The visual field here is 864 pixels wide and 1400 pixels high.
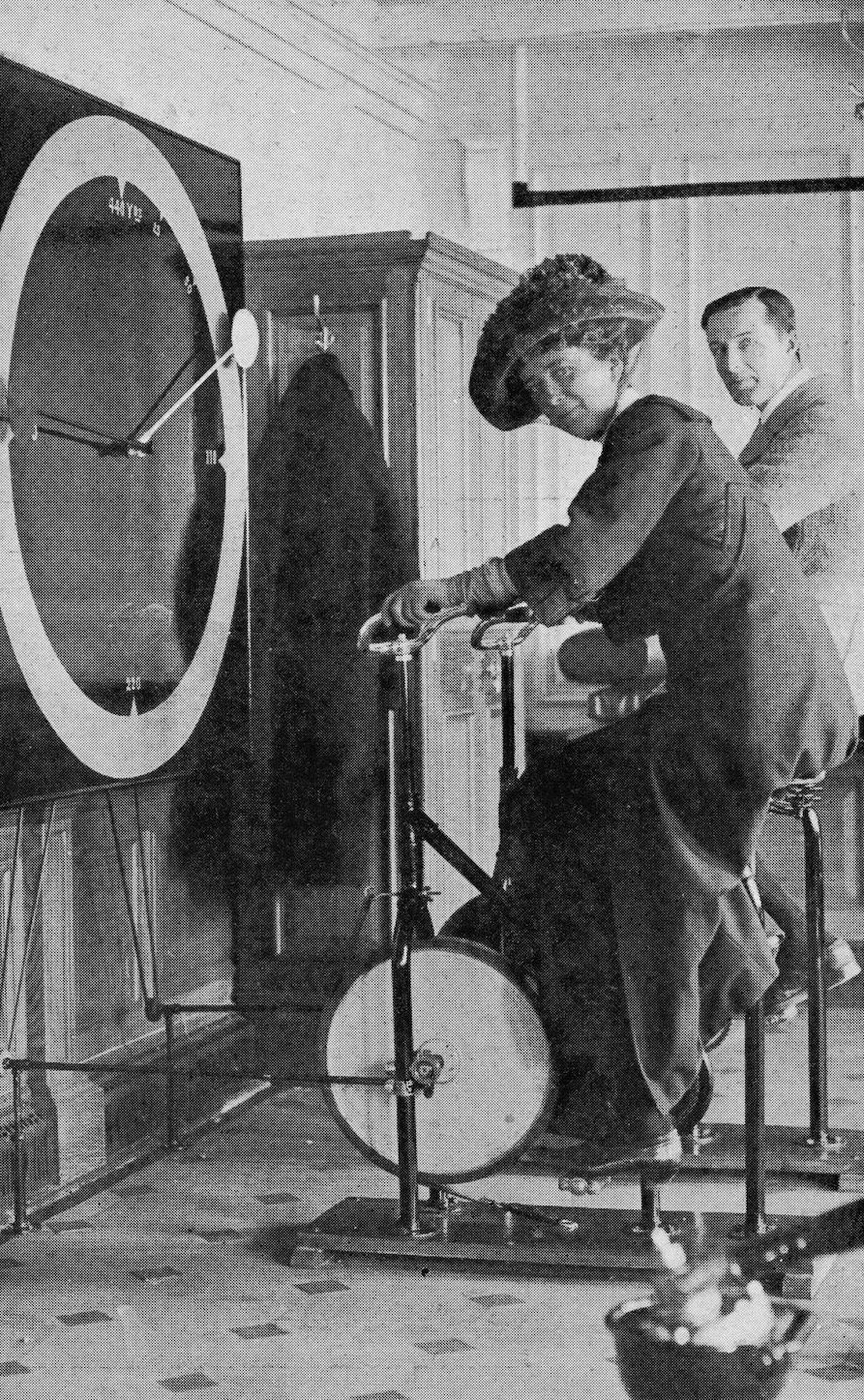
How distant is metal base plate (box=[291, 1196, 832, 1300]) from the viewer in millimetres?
3057

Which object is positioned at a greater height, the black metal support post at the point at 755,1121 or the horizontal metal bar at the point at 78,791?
the horizontal metal bar at the point at 78,791

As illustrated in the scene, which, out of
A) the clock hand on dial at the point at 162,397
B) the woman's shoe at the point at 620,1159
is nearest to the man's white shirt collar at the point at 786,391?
the clock hand on dial at the point at 162,397

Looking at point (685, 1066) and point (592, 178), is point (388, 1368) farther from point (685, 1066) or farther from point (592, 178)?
point (592, 178)

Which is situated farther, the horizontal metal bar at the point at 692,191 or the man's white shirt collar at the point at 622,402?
the horizontal metal bar at the point at 692,191

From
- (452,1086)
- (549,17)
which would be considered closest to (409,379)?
(549,17)

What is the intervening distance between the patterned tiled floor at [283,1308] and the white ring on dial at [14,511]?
0.82m

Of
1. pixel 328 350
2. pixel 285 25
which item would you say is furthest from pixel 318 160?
pixel 328 350

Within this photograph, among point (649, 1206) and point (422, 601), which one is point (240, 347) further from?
point (649, 1206)

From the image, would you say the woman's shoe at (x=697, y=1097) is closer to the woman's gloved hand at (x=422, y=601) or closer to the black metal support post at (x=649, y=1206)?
the black metal support post at (x=649, y=1206)

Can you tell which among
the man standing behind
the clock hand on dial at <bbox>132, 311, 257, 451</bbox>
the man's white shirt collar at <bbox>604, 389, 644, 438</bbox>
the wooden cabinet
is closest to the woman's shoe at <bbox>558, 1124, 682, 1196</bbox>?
the man standing behind

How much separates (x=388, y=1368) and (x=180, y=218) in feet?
7.03

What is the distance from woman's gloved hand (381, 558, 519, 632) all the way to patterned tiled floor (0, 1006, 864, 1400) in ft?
3.51

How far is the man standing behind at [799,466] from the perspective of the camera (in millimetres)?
3783

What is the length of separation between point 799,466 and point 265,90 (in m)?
1.72
